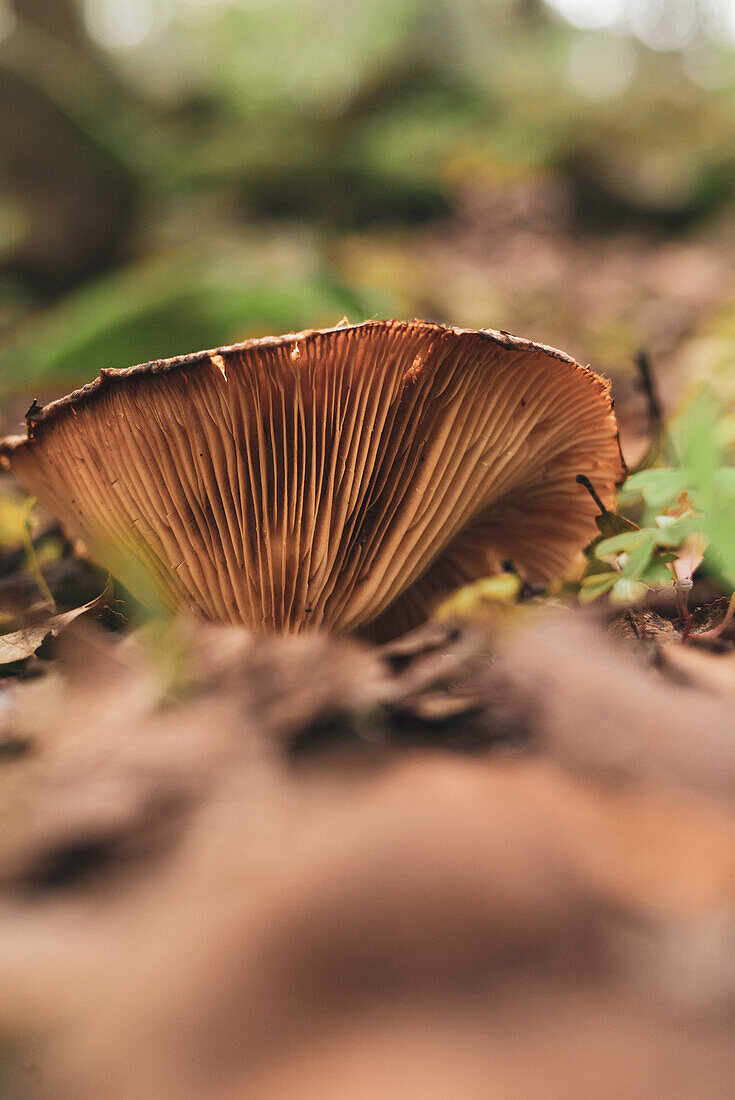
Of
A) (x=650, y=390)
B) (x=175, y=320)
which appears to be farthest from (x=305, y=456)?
(x=175, y=320)

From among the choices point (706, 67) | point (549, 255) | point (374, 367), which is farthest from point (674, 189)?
point (374, 367)

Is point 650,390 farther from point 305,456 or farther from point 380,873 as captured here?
point 380,873

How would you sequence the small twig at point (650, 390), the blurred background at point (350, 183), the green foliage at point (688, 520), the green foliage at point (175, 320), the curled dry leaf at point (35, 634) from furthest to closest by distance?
the blurred background at point (350, 183), the green foliage at point (175, 320), the small twig at point (650, 390), the curled dry leaf at point (35, 634), the green foliage at point (688, 520)

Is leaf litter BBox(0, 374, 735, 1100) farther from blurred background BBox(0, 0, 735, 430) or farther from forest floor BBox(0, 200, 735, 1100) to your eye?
blurred background BBox(0, 0, 735, 430)

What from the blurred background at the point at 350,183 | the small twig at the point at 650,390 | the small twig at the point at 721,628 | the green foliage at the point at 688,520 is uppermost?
the blurred background at the point at 350,183

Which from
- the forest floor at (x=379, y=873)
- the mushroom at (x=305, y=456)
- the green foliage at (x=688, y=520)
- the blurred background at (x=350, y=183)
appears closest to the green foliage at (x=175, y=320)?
the blurred background at (x=350, y=183)

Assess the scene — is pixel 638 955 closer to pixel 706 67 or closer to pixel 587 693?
pixel 587 693

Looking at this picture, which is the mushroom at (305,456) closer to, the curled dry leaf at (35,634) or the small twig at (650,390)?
the curled dry leaf at (35,634)

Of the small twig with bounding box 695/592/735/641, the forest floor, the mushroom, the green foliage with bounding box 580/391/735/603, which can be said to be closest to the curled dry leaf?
the mushroom
